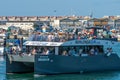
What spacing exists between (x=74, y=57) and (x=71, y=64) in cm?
56

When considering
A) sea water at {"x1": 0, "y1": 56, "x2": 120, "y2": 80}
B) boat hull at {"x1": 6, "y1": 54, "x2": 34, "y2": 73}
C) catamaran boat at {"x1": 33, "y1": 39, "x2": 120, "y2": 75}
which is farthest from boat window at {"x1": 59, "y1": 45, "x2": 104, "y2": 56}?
boat hull at {"x1": 6, "y1": 54, "x2": 34, "y2": 73}

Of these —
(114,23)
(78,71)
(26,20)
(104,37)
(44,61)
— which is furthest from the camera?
(26,20)

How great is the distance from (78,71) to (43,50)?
3.12m

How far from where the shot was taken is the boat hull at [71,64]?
33188 millimetres

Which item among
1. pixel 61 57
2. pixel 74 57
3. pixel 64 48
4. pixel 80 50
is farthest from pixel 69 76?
pixel 80 50

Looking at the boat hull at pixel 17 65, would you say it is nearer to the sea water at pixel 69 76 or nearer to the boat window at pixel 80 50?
the sea water at pixel 69 76

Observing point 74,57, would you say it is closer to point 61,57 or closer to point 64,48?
point 64,48

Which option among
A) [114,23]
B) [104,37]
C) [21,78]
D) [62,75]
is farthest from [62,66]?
[114,23]

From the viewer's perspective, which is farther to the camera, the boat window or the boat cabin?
the boat window

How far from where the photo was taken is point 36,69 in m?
33.5

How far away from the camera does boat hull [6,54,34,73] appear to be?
34.0 meters

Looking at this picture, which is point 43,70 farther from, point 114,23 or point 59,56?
point 114,23

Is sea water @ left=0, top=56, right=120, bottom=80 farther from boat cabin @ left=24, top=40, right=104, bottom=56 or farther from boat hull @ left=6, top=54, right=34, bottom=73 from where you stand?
boat cabin @ left=24, top=40, right=104, bottom=56

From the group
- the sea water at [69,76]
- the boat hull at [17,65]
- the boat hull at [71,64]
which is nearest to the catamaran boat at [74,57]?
the boat hull at [71,64]
